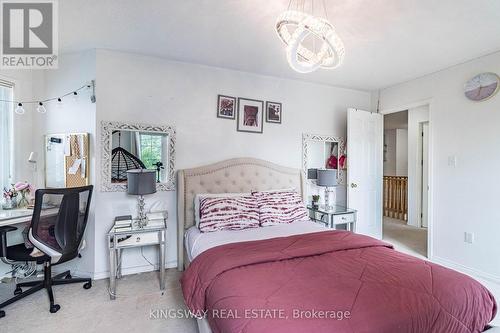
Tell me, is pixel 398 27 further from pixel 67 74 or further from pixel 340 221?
pixel 67 74

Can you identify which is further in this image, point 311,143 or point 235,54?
point 311,143

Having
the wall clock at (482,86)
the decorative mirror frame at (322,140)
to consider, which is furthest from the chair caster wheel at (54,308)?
the wall clock at (482,86)

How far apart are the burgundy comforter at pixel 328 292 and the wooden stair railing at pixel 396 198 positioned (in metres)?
4.88

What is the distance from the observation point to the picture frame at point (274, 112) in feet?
11.8

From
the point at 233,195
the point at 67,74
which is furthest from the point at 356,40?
the point at 67,74

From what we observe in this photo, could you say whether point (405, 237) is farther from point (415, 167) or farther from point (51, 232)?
point (51, 232)

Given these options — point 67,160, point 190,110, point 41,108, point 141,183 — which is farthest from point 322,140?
point 41,108

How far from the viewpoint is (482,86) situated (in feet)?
9.61

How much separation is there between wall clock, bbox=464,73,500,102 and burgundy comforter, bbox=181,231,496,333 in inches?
95.6

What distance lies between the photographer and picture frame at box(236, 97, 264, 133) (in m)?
3.42

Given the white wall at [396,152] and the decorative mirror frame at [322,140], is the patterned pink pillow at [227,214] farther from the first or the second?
the white wall at [396,152]

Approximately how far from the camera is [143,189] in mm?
2617

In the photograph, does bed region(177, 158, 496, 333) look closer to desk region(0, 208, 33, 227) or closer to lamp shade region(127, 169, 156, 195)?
lamp shade region(127, 169, 156, 195)

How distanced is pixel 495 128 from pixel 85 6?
14.2ft
